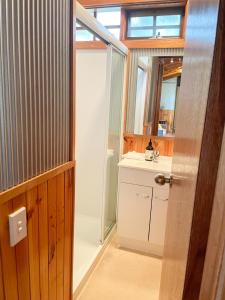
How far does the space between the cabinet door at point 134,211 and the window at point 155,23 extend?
1525 millimetres

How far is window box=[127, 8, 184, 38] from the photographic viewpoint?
2156 mm

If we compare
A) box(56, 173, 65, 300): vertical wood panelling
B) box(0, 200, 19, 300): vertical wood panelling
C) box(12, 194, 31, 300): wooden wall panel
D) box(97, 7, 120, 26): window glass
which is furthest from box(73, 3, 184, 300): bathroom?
box(0, 200, 19, 300): vertical wood panelling

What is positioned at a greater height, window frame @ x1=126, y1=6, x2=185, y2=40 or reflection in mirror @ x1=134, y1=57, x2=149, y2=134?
window frame @ x1=126, y1=6, x2=185, y2=40

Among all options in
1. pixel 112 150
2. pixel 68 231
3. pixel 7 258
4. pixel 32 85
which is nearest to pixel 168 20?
pixel 112 150

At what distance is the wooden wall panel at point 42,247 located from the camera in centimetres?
77

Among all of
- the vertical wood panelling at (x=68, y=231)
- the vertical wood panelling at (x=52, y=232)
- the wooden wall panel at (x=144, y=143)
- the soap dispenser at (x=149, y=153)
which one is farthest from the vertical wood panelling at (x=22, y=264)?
the wooden wall panel at (x=144, y=143)

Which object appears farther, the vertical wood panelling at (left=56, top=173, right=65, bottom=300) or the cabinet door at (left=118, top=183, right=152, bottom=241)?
the cabinet door at (left=118, top=183, right=152, bottom=241)

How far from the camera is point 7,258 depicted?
0.76m

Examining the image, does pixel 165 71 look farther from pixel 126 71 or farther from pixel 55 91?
pixel 55 91

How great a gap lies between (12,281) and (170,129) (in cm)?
191

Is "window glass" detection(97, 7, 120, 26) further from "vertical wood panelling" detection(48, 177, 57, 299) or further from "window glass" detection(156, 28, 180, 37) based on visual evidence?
"vertical wood panelling" detection(48, 177, 57, 299)

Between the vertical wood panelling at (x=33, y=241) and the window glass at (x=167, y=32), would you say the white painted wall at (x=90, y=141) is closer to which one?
the window glass at (x=167, y=32)

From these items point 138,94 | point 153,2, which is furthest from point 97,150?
point 153,2

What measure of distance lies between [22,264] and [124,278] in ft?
4.17
